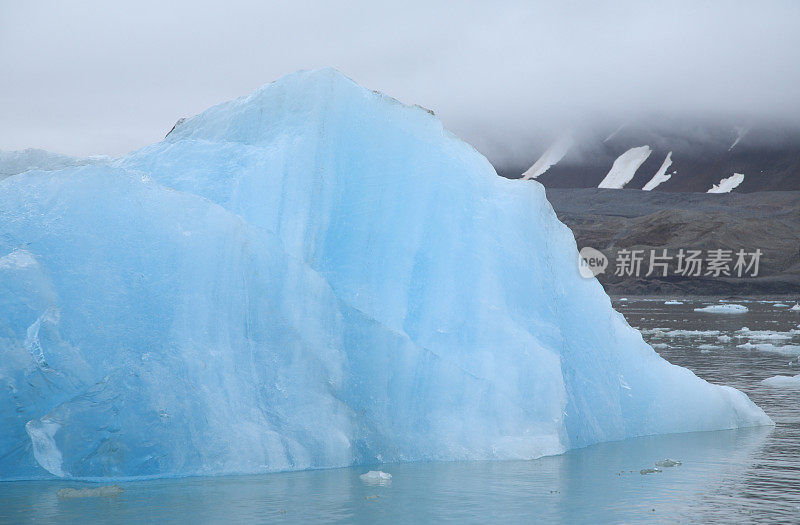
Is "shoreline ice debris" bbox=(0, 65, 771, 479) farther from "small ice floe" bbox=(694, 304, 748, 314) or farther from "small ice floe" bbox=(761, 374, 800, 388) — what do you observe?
"small ice floe" bbox=(694, 304, 748, 314)

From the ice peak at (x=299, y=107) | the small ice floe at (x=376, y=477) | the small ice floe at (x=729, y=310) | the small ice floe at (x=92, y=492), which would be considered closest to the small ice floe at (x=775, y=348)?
the ice peak at (x=299, y=107)

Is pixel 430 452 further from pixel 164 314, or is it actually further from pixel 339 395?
pixel 164 314

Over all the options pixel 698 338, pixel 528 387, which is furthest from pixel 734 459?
pixel 698 338

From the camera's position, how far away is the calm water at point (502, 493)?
5.12m

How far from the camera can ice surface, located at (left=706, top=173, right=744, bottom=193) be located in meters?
89.5

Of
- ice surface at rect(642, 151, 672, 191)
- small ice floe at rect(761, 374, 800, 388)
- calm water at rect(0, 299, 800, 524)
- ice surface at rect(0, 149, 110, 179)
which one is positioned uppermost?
ice surface at rect(642, 151, 672, 191)

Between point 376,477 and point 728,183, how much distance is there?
9127 cm

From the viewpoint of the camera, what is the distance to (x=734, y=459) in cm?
690

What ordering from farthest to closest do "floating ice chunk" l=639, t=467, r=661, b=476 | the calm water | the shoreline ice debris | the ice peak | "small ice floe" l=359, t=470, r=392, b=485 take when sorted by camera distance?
the ice peak < "floating ice chunk" l=639, t=467, r=661, b=476 < the shoreline ice debris < "small ice floe" l=359, t=470, r=392, b=485 < the calm water

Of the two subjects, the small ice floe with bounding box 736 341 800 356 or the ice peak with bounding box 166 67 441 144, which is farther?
the small ice floe with bounding box 736 341 800 356

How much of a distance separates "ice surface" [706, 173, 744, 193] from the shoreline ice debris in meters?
87.4

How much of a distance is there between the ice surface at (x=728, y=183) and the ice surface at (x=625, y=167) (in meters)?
9.37

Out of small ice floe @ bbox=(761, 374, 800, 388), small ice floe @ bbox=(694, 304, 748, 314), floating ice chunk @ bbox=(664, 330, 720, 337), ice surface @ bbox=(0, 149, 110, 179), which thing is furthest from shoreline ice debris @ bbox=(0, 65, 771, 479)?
small ice floe @ bbox=(694, 304, 748, 314)

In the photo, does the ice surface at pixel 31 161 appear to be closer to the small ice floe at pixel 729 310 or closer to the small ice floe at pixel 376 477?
the small ice floe at pixel 376 477
